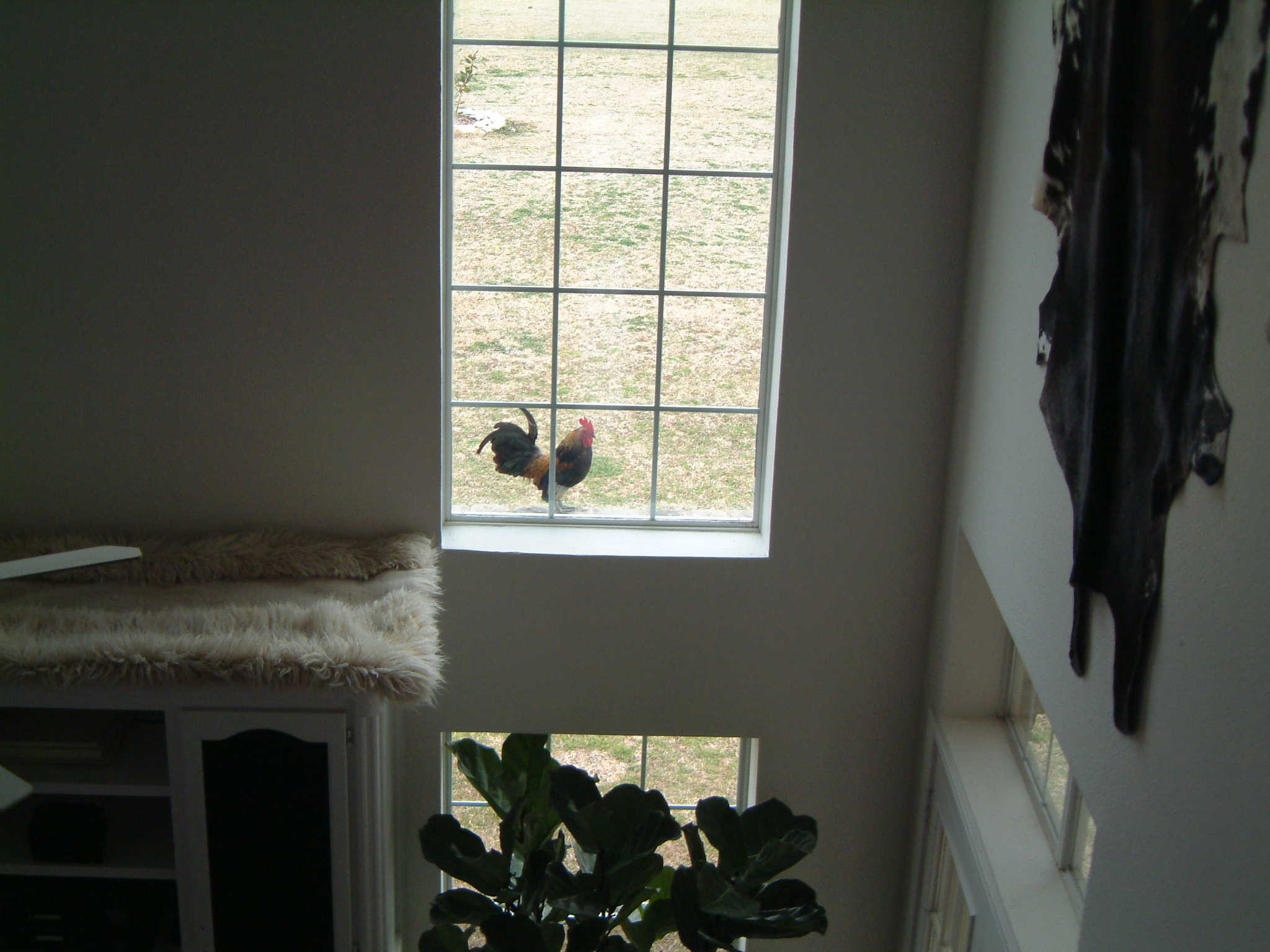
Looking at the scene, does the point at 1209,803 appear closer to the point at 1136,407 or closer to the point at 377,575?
the point at 1136,407

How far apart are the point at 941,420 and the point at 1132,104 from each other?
1.60 m

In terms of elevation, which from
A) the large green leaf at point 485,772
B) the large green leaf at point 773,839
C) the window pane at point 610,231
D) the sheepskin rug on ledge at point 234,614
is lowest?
the large green leaf at point 773,839

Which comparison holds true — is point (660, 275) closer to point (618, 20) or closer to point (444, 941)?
point (618, 20)

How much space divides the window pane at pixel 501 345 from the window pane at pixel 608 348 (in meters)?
0.05

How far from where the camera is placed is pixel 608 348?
3.69 meters

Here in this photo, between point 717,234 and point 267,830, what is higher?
point 717,234

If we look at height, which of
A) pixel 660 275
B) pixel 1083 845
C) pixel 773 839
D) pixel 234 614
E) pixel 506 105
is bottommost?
pixel 773 839

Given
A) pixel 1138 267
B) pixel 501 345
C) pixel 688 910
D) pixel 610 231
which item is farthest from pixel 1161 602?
pixel 501 345

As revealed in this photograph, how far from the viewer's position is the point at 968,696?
137 inches

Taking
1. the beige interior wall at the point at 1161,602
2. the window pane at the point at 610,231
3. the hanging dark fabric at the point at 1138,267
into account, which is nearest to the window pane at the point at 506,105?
the window pane at the point at 610,231

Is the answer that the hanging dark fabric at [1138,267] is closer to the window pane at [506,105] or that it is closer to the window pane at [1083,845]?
the window pane at [1083,845]

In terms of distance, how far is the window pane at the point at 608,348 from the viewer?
3.67 meters

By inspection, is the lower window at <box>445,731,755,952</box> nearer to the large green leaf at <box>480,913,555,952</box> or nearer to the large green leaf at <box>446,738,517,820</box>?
the large green leaf at <box>446,738,517,820</box>

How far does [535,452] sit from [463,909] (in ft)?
4.47
